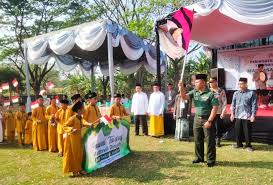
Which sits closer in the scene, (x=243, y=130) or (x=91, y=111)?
(x=91, y=111)

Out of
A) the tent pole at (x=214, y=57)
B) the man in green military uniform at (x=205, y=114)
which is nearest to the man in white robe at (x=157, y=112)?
Answer: the man in green military uniform at (x=205, y=114)

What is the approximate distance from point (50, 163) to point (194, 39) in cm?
803

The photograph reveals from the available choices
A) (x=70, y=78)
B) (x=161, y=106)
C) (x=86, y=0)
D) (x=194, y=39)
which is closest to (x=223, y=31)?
(x=194, y=39)

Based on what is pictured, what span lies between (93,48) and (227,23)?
4207 mm

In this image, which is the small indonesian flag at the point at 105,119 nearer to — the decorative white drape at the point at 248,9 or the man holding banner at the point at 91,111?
the man holding banner at the point at 91,111

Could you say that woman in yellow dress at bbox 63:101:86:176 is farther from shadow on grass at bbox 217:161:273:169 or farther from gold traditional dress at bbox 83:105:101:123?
shadow on grass at bbox 217:161:273:169

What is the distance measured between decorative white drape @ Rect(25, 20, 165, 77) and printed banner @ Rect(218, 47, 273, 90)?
3.00m

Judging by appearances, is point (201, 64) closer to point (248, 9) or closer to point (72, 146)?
point (248, 9)

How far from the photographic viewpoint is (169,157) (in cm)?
788

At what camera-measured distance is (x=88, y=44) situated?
1102 cm

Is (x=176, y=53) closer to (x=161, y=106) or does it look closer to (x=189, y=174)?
(x=161, y=106)

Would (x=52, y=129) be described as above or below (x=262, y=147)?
above

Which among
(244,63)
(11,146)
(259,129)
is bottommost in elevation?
(11,146)

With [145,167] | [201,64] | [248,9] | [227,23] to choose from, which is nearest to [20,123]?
[145,167]
